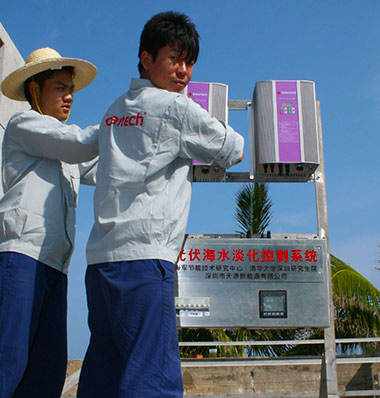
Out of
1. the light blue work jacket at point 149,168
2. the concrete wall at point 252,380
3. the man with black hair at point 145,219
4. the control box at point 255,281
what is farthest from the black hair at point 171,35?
the concrete wall at point 252,380

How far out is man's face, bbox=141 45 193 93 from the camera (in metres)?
1.33

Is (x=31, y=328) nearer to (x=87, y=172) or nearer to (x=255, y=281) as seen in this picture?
(x=87, y=172)

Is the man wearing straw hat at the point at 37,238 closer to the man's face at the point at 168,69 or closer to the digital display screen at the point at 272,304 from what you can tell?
the man's face at the point at 168,69

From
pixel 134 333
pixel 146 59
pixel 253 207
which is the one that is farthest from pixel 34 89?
pixel 253 207

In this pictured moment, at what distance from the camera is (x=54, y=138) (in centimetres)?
138

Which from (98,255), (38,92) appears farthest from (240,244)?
(98,255)

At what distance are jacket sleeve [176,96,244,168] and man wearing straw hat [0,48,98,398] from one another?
270mm

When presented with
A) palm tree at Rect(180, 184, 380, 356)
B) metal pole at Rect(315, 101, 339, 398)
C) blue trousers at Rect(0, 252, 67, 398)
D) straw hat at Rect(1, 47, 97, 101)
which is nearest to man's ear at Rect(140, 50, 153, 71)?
straw hat at Rect(1, 47, 97, 101)

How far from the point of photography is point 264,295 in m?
2.73

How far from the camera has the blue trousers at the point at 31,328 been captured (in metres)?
1.30

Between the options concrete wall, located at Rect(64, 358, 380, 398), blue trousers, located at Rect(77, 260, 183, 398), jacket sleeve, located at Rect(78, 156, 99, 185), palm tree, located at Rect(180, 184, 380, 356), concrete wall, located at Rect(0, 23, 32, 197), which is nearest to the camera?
blue trousers, located at Rect(77, 260, 183, 398)

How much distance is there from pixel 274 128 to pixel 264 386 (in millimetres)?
3593

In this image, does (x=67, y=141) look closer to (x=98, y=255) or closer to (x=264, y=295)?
(x=98, y=255)

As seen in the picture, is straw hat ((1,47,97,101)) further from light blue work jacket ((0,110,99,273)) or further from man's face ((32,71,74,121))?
light blue work jacket ((0,110,99,273))
